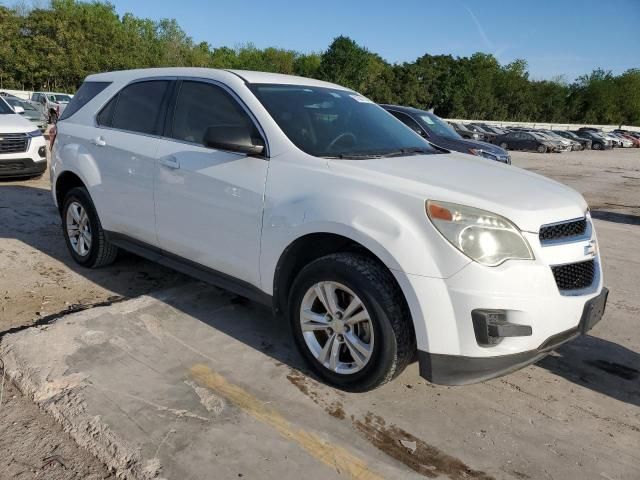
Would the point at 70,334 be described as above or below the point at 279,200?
below

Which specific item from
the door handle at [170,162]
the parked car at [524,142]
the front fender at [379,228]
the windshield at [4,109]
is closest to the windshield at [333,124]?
the front fender at [379,228]

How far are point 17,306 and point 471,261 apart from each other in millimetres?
3459

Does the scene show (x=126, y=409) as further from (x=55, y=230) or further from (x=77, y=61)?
(x=77, y=61)

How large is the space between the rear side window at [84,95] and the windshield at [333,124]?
1969mm

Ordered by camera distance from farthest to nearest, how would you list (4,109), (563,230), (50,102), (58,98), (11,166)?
(58,98)
(50,102)
(4,109)
(11,166)
(563,230)

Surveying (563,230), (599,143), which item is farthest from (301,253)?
(599,143)

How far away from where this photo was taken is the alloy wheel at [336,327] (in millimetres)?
2914

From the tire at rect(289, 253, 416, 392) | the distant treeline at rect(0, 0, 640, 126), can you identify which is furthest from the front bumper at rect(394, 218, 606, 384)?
the distant treeline at rect(0, 0, 640, 126)

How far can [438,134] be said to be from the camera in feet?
35.2

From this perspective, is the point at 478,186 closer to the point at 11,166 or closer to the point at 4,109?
the point at 11,166

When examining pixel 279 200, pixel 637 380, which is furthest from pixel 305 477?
pixel 637 380

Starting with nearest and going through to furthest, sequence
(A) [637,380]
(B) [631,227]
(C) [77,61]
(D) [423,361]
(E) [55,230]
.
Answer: (D) [423,361]
(A) [637,380]
(E) [55,230]
(B) [631,227]
(C) [77,61]

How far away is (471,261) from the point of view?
253 centimetres

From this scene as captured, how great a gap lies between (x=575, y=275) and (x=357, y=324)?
1179 mm
